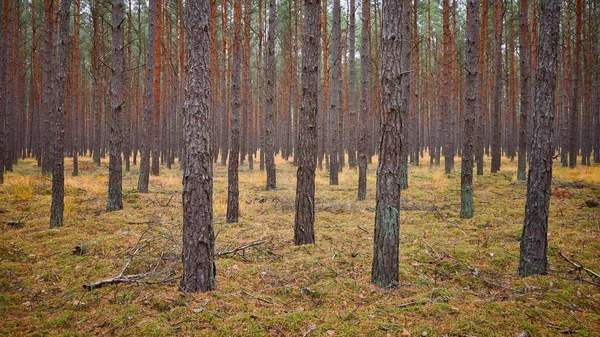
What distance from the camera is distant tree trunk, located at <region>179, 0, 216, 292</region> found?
4059 millimetres

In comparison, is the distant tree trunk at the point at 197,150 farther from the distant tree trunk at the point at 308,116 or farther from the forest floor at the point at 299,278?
the distant tree trunk at the point at 308,116

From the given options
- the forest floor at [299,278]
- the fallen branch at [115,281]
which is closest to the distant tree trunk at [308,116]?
the forest floor at [299,278]

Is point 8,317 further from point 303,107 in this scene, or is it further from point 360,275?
point 303,107

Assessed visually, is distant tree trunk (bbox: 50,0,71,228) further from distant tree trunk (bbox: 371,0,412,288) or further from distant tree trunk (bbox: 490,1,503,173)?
distant tree trunk (bbox: 490,1,503,173)

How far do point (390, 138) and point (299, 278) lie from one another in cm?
225

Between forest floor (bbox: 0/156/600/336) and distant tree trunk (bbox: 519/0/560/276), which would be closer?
forest floor (bbox: 0/156/600/336)

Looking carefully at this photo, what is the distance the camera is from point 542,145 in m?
4.45

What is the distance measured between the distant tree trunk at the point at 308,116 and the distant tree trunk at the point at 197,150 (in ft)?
7.01

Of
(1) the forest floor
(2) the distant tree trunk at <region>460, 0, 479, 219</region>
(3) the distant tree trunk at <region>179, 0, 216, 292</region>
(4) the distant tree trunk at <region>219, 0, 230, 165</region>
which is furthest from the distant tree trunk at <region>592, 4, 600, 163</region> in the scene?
(3) the distant tree trunk at <region>179, 0, 216, 292</region>

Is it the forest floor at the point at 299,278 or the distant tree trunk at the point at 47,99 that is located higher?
the distant tree trunk at the point at 47,99

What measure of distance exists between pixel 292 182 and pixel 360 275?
10200mm

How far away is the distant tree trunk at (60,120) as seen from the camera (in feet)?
22.6

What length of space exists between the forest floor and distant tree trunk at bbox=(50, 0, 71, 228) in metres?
0.45

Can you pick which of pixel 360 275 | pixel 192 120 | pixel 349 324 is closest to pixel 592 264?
pixel 360 275
